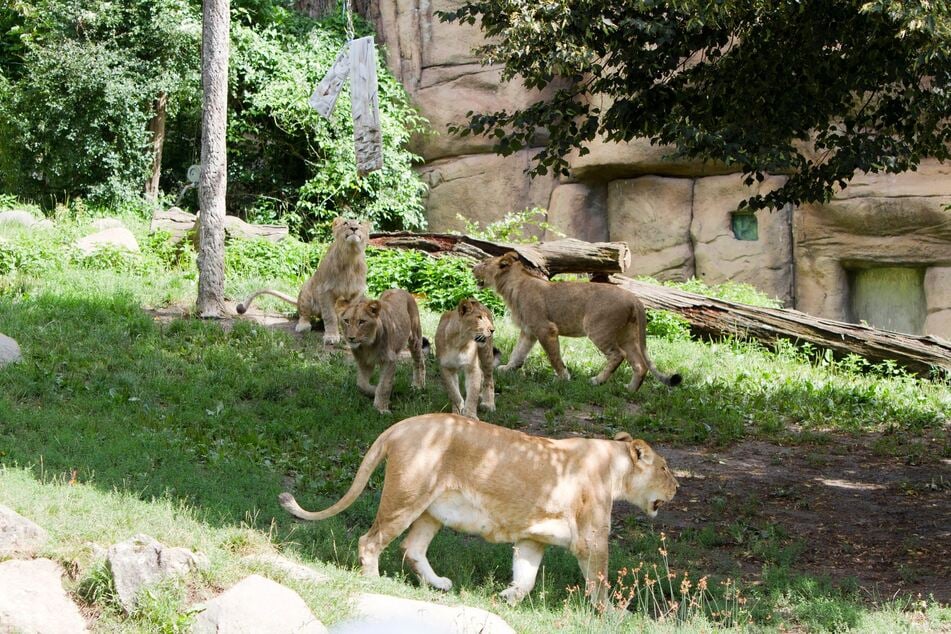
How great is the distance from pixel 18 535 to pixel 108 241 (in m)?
11.4

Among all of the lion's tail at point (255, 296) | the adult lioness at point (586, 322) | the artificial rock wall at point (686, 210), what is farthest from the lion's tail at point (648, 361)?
the artificial rock wall at point (686, 210)

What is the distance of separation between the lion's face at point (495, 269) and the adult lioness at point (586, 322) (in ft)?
1.42

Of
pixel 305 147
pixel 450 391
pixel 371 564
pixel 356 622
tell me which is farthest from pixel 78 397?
pixel 305 147

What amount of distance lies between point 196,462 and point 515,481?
3.24 m

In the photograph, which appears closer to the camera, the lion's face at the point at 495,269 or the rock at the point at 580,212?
the lion's face at the point at 495,269

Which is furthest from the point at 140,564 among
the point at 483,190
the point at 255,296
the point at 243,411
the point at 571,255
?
the point at 483,190

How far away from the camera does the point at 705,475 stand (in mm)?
10031

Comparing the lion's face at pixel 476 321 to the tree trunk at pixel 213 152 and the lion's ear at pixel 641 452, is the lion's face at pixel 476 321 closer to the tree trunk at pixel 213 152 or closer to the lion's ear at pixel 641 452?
the lion's ear at pixel 641 452

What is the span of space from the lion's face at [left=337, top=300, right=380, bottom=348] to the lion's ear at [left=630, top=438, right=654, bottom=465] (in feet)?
13.2

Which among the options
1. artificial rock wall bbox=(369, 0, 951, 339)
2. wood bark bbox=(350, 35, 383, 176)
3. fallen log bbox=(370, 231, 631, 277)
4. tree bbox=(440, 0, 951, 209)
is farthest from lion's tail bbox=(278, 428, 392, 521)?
artificial rock wall bbox=(369, 0, 951, 339)

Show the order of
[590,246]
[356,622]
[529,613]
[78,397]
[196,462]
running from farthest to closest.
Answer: [590,246]
[78,397]
[196,462]
[529,613]
[356,622]

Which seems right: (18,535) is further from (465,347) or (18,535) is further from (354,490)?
(465,347)

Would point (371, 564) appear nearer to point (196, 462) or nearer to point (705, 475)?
point (196, 462)

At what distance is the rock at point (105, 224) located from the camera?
60.0ft
